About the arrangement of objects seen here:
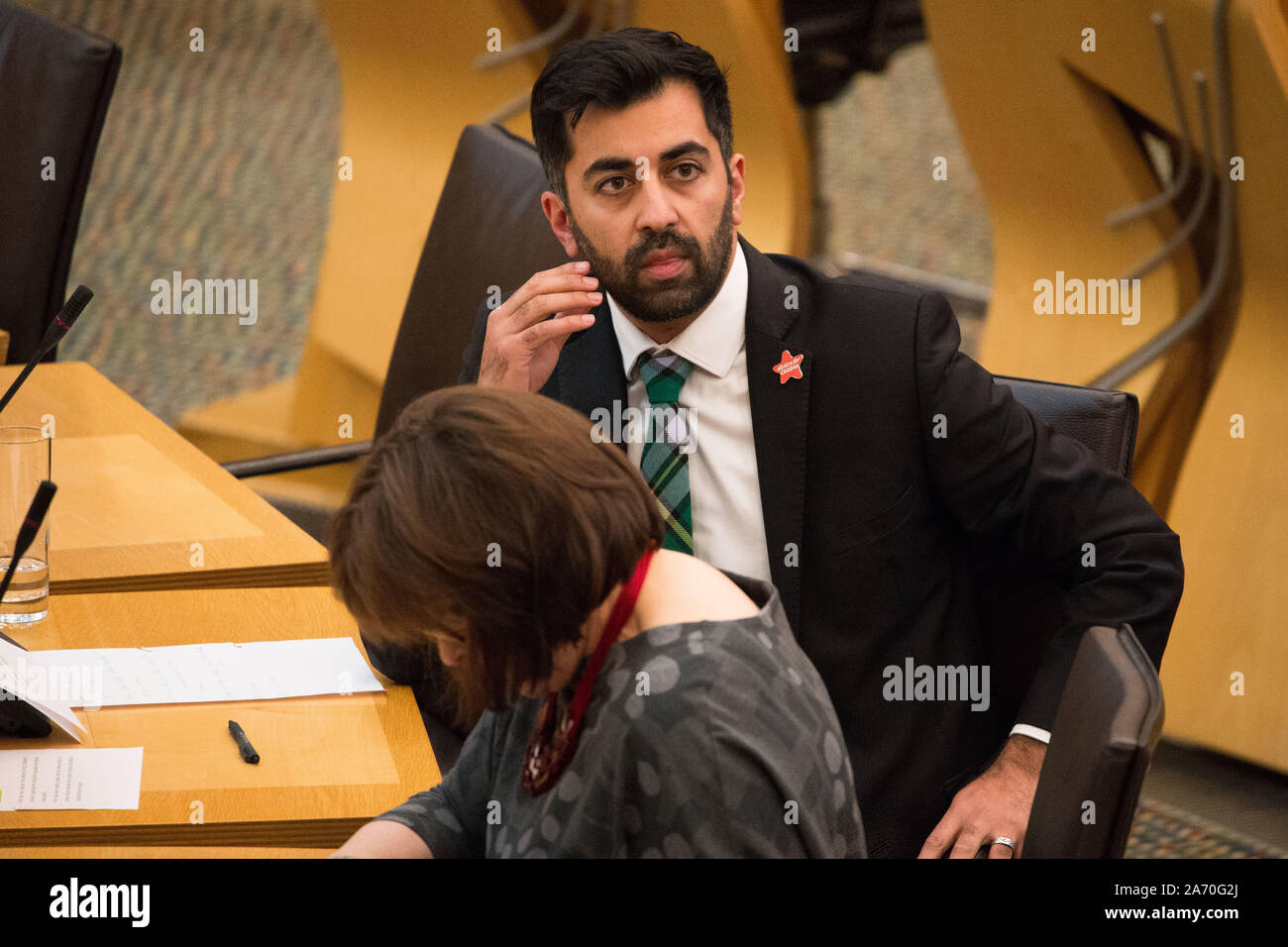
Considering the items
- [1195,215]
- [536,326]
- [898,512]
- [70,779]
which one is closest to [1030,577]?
[898,512]

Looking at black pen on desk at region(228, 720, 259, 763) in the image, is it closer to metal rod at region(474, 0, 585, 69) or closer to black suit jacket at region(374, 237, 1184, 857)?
black suit jacket at region(374, 237, 1184, 857)

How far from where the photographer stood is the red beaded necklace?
1234 millimetres

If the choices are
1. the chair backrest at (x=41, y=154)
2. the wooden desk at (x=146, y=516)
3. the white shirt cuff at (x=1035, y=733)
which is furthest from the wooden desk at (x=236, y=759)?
the chair backrest at (x=41, y=154)

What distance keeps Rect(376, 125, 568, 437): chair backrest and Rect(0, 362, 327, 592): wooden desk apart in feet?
1.36

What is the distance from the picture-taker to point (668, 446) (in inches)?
75.3

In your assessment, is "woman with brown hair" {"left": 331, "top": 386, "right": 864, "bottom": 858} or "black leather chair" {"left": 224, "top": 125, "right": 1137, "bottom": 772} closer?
"woman with brown hair" {"left": 331, "top": 386, "right": 864, "bottom": 858}

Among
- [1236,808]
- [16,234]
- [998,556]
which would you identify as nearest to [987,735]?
[998,556]

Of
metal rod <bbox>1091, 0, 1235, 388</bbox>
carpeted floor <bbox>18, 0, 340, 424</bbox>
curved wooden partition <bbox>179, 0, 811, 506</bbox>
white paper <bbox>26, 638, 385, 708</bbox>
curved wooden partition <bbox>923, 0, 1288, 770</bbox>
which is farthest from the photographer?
carpeted floor <bbox>18, 0, 340, 424</bbox>

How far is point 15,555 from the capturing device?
138 cm

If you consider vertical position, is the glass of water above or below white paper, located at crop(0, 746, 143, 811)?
above

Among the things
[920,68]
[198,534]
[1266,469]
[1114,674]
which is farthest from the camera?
[920,68]

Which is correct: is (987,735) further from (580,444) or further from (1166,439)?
(1166,439)

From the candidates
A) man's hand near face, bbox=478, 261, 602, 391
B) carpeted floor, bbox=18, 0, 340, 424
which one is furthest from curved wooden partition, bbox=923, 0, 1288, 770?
carpeted floor, bbox=18, 0, 340, 424

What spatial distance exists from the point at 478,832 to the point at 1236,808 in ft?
6.19
